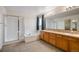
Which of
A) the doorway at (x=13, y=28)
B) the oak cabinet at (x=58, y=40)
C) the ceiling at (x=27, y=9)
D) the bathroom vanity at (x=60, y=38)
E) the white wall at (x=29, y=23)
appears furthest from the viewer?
the oak cabinet at (x=58, y=40)

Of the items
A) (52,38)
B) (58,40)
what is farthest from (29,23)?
(58,40)

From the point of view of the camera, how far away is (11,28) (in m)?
1.79

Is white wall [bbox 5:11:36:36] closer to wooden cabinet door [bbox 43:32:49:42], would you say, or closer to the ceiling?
the ceiling

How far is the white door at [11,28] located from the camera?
176 cm

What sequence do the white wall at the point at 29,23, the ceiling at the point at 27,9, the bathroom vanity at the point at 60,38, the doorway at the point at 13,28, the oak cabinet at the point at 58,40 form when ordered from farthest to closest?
the oak cabinet at the point at 58,40 < the bathroom vanity at the point at 60,38 < the white wall at the point at 29,23 < the doorway at the point at 13,28 < the ceiling at the point at 27,9

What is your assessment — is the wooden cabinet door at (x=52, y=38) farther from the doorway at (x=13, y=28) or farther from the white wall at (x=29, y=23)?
the doorway at (x=13, y=28)

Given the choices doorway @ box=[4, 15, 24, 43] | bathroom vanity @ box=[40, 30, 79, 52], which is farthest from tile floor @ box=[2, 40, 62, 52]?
bathroom vanity @ box=[40, 30, 79, 52]

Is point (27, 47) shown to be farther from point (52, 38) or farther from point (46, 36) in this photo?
point (52, 38)

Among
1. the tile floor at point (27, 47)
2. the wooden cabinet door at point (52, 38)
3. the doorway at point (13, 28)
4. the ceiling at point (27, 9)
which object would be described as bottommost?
the tile floor at point (27, 47)

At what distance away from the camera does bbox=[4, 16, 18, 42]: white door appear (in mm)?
1761

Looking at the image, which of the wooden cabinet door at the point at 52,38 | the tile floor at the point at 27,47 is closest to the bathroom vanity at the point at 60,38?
the wooden cabinet door at the point at 52,38
